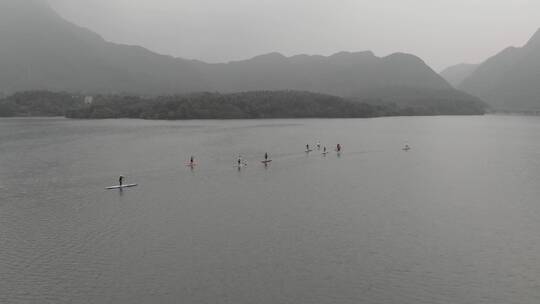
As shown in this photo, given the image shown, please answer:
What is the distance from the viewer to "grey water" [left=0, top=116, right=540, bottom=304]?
23172mm

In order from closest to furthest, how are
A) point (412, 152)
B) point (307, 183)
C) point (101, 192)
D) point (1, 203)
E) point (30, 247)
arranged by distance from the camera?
1. point (30, 247)
2. point (1, 203)
3. point (101, 192)
4. point (307, 183)
5. point (412, 152)

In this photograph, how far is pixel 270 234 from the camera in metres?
31.7

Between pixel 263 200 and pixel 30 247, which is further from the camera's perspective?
pixel 263 200

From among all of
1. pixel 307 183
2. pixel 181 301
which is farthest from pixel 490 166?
pixel 181 301

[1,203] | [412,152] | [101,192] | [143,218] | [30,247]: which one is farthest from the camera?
[412,152]

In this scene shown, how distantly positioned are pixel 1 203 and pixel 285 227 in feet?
83.5

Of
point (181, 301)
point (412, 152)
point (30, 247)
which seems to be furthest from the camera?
point (412, 152)

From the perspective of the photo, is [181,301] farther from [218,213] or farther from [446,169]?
[446,169]

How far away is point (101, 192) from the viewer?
45.8 m

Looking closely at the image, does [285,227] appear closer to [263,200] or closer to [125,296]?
[263,200]

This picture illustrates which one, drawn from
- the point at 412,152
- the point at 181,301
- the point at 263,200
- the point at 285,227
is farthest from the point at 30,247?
the point at 412,152

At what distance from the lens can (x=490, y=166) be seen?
64750 mm

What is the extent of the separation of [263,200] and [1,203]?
22.6 metres

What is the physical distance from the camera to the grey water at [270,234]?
76.0 ft
